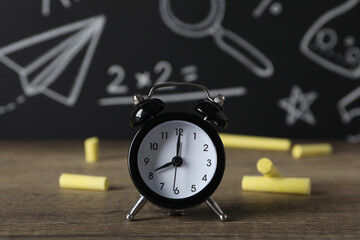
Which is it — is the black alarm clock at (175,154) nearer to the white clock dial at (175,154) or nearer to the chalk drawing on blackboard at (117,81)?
the white clock dial at (175,154)

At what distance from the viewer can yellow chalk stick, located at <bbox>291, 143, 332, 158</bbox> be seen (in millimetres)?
1628

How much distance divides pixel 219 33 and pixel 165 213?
3.17 feet

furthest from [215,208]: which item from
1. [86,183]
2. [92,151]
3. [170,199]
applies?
[92,151]

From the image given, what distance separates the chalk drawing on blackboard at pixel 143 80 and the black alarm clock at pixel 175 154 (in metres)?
0.88

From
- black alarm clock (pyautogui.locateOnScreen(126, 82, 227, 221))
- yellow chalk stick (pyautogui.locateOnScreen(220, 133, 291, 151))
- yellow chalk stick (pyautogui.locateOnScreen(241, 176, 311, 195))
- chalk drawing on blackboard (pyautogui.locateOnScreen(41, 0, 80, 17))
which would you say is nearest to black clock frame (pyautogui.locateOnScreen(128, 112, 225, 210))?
black alarm clock (pyautogui.locateOnScreen(126, 82, 227, 221))

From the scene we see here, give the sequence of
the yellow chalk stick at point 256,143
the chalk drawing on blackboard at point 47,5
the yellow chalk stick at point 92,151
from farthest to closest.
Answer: the chalk drawing on blackboard at point 47,5, the yellow chalk stick at point 256,143, the yellow chalk stick at point 92,151

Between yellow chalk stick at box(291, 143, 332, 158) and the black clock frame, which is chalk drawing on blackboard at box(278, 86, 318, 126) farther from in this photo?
the black clock frame

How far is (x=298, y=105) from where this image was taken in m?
1.91

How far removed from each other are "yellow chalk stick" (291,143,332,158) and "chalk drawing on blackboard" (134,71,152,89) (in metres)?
0.57

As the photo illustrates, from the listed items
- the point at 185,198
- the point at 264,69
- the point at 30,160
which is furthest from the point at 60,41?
the point at 185,198

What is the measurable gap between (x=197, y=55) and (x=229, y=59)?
0.38ft

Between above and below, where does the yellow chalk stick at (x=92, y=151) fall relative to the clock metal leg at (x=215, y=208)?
above

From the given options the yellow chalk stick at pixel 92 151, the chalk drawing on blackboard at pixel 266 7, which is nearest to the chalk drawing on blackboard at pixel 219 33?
the chalk drawing on blackboard at pixel 266 7

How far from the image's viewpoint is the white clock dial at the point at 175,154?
1.00 meters
